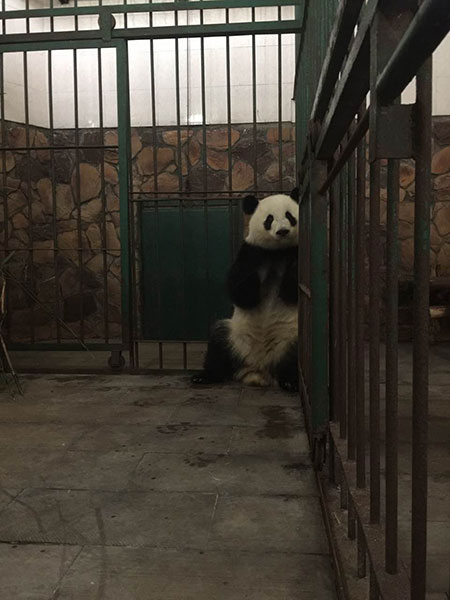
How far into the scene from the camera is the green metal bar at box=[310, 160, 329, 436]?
8.20ft

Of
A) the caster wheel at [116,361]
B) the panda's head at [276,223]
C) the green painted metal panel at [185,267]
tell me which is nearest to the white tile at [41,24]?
the green painted metal panel at [185,267]

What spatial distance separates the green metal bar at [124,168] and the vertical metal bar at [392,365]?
155 inches

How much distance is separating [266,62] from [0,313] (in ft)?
12.8

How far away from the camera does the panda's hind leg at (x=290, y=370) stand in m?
4.16

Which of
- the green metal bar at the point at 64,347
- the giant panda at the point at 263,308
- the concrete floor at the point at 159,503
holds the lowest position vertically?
the concrete floor at the point at 159,503

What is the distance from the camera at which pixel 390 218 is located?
1.07 metres

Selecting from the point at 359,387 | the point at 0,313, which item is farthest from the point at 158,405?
the point at 359,387

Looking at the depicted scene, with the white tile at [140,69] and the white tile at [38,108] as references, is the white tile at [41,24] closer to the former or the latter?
the white tile at [38,108]

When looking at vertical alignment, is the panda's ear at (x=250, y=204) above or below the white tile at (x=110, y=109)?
below

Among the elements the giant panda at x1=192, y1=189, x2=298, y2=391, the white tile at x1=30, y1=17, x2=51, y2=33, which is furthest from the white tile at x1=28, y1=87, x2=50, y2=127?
the giant panda at x1=192, y1=189, x2=298, y2=391

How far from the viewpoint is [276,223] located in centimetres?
421

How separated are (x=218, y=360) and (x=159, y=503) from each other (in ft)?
7.12

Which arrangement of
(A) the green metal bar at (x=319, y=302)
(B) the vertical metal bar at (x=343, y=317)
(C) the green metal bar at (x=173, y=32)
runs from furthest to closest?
(C) the green metal bar at (x=173, y=32)
(A) the green metal bar at (x=319, y=302)
(B) the vertical metal bar at (x=343, y=317)

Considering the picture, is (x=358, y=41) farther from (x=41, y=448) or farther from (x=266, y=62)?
(x=266, y=62)
